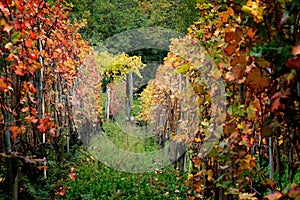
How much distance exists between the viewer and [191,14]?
709 inches

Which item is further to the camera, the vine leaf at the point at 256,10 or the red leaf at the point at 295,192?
the vine leaf at the point at 256,10

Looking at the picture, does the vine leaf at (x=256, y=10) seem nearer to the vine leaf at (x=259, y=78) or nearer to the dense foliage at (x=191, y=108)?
the dense foliage at (x=191, y=108)

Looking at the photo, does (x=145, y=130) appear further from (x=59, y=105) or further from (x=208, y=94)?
(x=208, y=94)

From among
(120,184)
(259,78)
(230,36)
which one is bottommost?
(120,184)

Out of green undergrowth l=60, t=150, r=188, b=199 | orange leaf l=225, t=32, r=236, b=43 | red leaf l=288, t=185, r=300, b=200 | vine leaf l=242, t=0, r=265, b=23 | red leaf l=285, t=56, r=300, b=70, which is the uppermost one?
vine leaf l=242, t=0, r=265, b=23

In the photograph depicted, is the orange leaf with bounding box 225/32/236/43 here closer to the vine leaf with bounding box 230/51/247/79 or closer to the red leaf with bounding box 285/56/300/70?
the vine leaf with bounding box 230/51/247/79

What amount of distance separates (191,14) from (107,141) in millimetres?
8883

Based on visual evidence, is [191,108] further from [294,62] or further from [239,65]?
[294,62]

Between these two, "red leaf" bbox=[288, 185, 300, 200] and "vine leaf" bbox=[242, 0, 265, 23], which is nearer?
"red leaf" bbox=[288, 185, 300, 200]

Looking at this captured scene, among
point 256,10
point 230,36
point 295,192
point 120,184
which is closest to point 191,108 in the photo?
point 120,184

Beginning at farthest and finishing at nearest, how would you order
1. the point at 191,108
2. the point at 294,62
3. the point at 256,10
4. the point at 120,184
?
1. the point at 120,184
2. the point at 191,108
3. the point at 256,10
4. the point at 294,62

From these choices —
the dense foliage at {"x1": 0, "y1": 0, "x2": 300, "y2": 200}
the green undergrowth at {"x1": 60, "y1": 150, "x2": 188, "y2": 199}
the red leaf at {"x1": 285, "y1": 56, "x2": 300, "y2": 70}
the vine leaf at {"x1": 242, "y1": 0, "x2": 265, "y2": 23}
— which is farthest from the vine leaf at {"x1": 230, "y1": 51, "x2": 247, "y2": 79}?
the green undergrowth at {"x1": 60, "y1": 150, "x2": 188, "y2": 199}

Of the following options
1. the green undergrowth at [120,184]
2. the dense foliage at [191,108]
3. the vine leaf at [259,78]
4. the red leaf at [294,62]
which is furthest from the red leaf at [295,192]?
the green undergrowth at [120,184]

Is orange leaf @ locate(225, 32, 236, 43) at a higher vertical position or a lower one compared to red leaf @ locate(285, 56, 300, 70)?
higher
